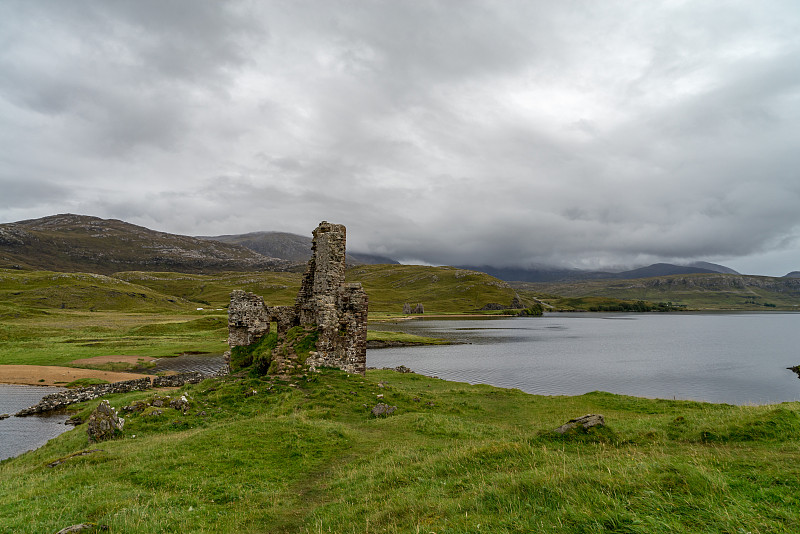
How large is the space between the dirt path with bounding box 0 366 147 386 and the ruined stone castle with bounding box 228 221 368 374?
953 inches

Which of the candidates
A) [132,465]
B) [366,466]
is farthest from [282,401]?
[366,466]

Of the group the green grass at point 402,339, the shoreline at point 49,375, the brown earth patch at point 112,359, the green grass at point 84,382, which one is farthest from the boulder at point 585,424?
the green grass at point 402,339

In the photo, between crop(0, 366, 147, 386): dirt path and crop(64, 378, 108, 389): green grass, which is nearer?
crop(64, 378, 108, 389): green grass

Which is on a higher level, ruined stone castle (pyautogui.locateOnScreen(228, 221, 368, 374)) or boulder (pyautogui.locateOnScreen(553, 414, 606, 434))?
ruined stone castle (pyautogui.locateOnScreen(228, 221, 368, 374))

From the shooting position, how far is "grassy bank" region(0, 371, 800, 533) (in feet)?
25.2

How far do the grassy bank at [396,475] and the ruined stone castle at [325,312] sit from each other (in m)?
6.50

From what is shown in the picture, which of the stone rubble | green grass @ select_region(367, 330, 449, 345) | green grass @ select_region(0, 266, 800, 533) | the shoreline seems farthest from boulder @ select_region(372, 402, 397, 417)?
green grass @ select_region(367, 330, 449, 345)

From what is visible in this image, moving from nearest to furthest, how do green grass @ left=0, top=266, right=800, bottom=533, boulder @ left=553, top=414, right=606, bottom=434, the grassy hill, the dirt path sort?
green grass @ left=0, top=266, right=800, bottom=533 → boulder @ left=553, top=414, right=606, bottom=434 → the dirt path → the grassy hill

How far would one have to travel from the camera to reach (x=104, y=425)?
20516mm

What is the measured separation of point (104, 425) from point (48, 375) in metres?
36.7

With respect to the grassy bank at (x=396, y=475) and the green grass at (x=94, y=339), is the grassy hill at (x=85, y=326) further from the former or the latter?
the grassy bank at (x=396, y=475)

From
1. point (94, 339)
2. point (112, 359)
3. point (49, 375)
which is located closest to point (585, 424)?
point (49, 375)

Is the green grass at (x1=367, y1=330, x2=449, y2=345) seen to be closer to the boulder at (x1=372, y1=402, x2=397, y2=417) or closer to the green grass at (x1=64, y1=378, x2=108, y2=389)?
the green grass at (x1=64, y1=378, x2=108, y2=389)

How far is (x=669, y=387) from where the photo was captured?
50719mm
